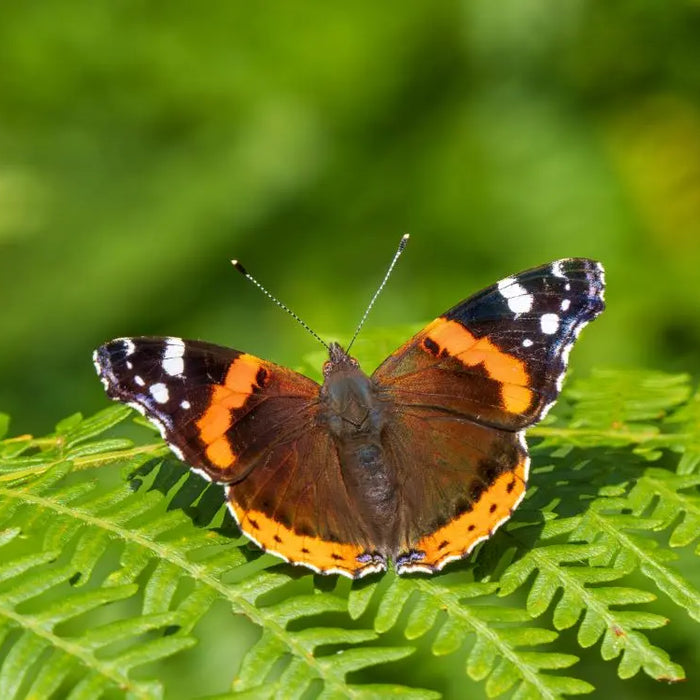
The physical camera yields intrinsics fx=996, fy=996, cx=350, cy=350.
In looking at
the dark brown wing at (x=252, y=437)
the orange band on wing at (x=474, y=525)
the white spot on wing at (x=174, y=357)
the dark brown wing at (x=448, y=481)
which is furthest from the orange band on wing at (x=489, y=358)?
the white spot on wing at (x=174, y=357)

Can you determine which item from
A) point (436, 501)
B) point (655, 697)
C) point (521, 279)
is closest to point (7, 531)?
point (436, 501)

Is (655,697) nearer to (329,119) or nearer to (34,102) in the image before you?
(329,119)

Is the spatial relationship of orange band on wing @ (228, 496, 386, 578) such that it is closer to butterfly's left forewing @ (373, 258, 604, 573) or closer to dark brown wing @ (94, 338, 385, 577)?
dark brown wing @ (94, 338, 385, 577)

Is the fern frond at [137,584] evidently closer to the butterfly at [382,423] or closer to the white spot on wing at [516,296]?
the butterfly at [382,423]

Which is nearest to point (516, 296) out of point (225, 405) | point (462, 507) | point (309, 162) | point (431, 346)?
point (431, 346)

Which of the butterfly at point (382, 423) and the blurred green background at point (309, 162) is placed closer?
the butterfly at point (382, 423)

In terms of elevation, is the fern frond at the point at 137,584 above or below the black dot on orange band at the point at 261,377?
below

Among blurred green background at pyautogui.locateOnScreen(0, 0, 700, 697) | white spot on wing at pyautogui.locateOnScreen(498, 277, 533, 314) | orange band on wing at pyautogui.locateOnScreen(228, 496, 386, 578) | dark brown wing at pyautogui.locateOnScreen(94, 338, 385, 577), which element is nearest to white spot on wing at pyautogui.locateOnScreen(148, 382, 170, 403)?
dark brown wing at pyautogui.locateOnScreen(94, 338, 385, 577)
